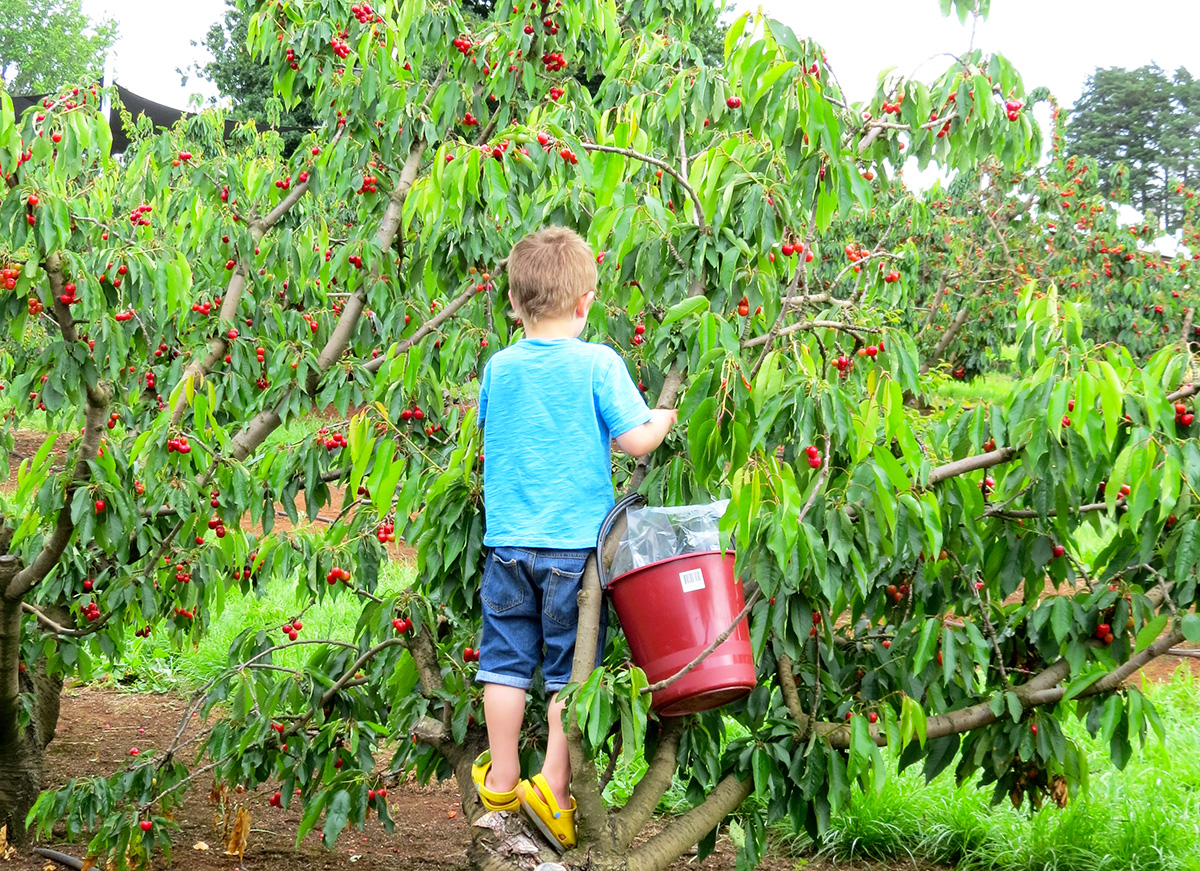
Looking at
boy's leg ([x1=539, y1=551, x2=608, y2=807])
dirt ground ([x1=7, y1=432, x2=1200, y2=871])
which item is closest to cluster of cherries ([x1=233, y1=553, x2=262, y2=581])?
dirt ground ([x1=7, y1=432, x2=1200, y2=871])

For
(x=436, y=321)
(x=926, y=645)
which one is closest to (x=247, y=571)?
(x=436, y=321)

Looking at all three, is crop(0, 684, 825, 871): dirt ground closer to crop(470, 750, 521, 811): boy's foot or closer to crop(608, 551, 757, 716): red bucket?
crop(470, 750, 521, 811): boy's foot

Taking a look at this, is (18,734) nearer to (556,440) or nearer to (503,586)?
(503,586)

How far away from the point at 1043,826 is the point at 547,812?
8.94 feet

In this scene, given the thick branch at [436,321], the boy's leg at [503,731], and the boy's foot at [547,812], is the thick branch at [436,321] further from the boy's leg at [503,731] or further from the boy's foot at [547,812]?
the boy's foot at [547,812]

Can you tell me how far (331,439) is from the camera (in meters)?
3.21

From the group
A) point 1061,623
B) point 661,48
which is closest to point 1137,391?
point 1061,623

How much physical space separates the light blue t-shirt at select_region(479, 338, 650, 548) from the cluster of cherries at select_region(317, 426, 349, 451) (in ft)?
3.40

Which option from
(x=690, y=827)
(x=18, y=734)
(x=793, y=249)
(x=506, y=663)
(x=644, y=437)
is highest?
(x=793, y=249)

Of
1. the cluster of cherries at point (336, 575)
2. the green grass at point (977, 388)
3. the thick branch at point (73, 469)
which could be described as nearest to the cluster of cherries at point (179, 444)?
the thick branch at point (73, 469)

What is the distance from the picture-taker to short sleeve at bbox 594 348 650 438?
2.19m

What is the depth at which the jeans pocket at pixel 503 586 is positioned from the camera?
7.37 ft

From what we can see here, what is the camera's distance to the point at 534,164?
2945 mm

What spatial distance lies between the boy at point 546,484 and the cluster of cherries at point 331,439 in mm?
1017
